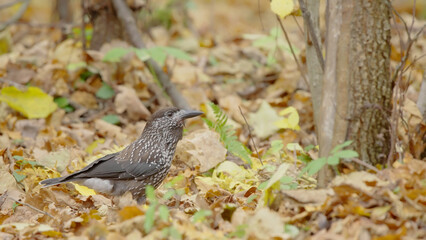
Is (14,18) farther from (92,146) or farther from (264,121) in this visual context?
(264,121)

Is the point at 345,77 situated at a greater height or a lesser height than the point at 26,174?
greater

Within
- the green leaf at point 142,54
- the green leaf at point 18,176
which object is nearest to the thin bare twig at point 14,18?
the green leaf at point 142,54

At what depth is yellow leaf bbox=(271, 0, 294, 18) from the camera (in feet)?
15.3

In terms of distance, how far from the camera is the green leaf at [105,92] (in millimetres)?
8202

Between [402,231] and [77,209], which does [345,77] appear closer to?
[402,231]

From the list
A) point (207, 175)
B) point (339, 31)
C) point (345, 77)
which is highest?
point (339, 31)

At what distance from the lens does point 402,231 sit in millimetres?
3408

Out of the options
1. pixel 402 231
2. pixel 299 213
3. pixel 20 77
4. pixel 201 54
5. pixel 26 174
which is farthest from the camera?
pixel 201 54

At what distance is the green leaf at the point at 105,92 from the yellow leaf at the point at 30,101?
0.80 meters

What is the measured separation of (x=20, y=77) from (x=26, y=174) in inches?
106

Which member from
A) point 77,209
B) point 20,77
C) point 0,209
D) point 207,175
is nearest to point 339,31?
point 207,175

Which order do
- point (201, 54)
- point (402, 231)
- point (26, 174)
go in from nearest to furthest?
point (402, 231) → point (26, 174) → point (201, 54)

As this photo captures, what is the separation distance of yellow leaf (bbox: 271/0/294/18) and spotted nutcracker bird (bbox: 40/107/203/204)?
166cm

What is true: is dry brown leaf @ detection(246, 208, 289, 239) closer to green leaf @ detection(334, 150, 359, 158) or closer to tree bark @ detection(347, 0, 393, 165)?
green leaf @ detection(334, 150, 359, 158)
